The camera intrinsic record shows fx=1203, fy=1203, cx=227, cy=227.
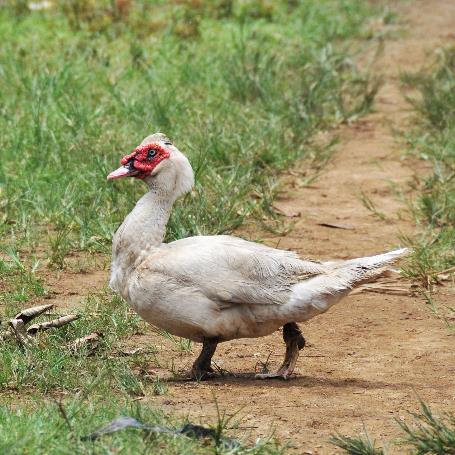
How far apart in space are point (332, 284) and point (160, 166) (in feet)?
3.40

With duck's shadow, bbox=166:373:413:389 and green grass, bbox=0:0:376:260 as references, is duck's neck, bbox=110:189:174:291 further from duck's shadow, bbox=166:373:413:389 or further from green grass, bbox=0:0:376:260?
green grass, bbox=0:0:376:260

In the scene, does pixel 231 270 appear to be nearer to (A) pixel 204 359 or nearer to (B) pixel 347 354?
(A) pixel 204 359

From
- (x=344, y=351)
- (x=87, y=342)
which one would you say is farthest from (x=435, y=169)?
(x=87, y=342)

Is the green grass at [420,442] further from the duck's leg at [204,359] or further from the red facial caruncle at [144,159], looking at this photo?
the red facial caruncle at [144,159]

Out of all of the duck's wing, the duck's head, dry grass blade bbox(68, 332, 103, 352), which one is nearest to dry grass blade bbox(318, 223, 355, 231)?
the duck's head

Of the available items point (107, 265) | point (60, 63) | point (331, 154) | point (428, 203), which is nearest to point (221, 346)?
point (107, 265)

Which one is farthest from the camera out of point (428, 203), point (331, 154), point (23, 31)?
point (23, 31)

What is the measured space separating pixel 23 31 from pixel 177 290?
6917 mm

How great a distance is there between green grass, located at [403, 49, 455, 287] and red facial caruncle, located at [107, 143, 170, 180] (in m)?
1.96

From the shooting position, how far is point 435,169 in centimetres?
870

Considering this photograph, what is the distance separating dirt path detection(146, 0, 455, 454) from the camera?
4.95 meters

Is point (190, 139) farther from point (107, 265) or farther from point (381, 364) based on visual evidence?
point (381, 364)

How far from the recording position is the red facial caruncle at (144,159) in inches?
229

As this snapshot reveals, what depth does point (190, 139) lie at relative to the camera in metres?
8.65
